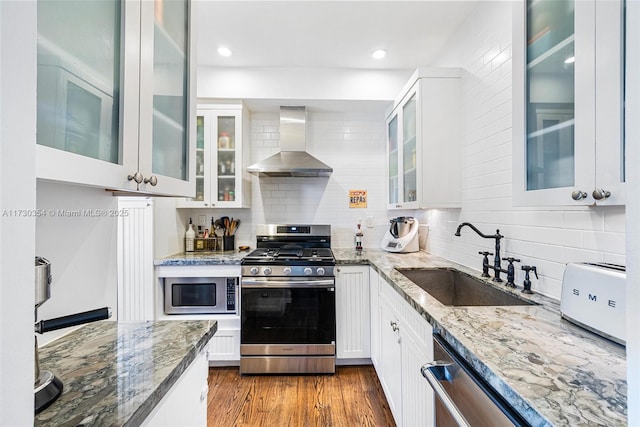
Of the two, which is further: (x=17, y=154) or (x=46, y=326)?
(x=46, y=326)

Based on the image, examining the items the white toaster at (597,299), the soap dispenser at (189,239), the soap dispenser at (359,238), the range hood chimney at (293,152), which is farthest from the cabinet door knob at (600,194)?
the soap dispenser at (189,239)

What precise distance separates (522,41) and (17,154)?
5.19 feet

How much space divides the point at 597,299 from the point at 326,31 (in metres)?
2.33

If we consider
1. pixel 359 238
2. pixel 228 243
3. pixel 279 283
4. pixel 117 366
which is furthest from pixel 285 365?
pixel 117 366

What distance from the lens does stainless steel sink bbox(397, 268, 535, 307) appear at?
1.58m

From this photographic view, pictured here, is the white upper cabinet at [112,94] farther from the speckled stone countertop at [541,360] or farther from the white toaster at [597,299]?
the white toaster at [597,299]

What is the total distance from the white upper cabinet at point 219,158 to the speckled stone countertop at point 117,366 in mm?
1790

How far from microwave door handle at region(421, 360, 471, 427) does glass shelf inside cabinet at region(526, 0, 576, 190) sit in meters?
0.76

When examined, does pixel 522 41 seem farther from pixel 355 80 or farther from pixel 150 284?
pixel 150 284

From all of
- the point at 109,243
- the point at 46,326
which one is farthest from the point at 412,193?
the point at 46,326

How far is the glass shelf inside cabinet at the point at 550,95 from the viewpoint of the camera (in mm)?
950

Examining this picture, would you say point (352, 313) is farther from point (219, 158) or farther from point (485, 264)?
point (219, 158)

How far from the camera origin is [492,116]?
5.52 ft

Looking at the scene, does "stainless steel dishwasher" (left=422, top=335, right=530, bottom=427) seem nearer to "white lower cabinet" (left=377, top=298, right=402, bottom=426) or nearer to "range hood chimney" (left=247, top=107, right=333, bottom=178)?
"white lower cabinet" (left=377, top=298, right=402, bottom=426)
